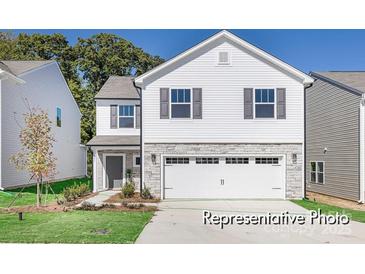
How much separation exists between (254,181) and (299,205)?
209 cm

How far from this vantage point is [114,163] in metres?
16.7

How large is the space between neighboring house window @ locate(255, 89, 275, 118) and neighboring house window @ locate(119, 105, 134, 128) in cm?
591

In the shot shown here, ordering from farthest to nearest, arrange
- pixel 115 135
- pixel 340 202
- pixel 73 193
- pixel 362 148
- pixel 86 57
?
pixel 86 57 < pixel 115 135 < pixel 340 202 < pixel 362 148 < pixel 73 193

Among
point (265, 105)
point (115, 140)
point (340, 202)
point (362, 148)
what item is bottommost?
point (340, 202)

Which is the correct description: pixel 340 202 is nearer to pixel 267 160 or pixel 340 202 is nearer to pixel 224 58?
pixel 267 160

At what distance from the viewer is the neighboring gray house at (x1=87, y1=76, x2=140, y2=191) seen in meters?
16.3

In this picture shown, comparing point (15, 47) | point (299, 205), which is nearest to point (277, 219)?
point (299, 205)

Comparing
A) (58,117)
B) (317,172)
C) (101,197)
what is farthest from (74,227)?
(58,117)

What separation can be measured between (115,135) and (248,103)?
20.9 feet

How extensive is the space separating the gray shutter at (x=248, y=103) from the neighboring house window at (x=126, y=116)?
18.0 feet

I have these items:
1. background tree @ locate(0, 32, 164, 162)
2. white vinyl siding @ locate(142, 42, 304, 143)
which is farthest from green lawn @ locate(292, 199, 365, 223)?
background tree @ locate(0, 32, 164, 162)

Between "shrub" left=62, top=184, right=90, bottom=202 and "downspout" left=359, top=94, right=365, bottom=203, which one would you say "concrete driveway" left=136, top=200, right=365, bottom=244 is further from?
"shrub" left=62, top=184, right=90, bottom=202

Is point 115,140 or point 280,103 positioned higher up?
point 280,103

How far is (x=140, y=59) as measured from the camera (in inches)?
1021
